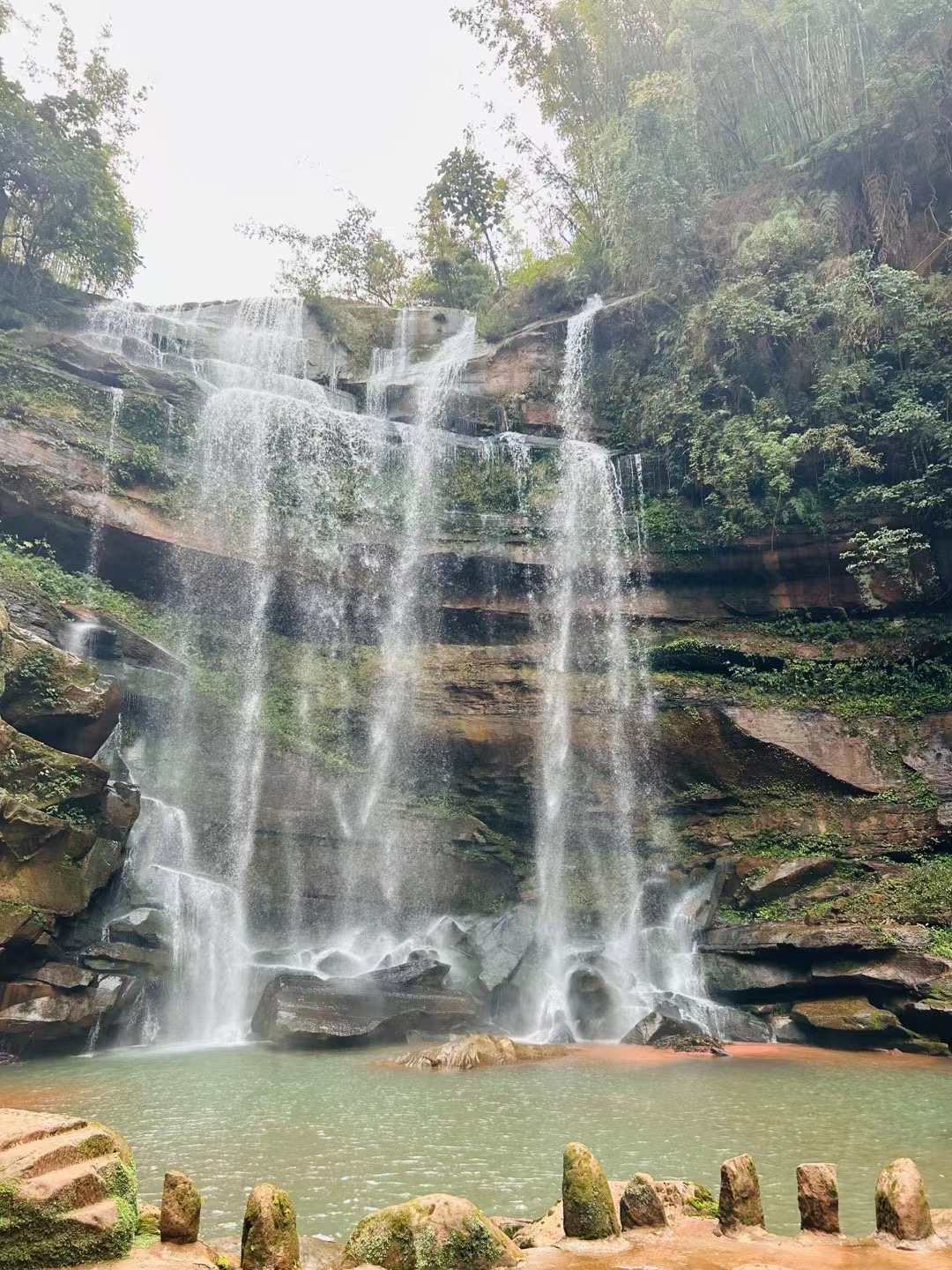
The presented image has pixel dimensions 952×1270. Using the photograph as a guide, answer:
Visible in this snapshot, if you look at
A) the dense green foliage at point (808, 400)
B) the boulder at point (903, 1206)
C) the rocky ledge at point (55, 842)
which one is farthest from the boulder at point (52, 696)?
the dense green foliage at point (808, 400)

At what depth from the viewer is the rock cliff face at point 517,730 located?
13.1 meters

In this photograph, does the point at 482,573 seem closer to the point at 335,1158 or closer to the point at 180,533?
the point at 180,533

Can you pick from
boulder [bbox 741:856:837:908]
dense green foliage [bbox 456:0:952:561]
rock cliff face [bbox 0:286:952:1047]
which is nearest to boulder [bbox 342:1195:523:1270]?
rock cliff face [bbox 0:286:952:1047]

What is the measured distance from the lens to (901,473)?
18.4m

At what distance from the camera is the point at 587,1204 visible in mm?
4551

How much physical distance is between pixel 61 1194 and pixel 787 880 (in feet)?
44.9

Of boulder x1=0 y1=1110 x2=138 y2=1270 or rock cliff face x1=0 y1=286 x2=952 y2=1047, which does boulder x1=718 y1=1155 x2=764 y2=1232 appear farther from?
rock cliff face x1=0 y1=286 x2=952 y2=1047

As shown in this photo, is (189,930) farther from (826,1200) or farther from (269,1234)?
(826,1200)

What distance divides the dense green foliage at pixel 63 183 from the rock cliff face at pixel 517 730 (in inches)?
175

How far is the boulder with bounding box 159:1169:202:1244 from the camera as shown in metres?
4.25

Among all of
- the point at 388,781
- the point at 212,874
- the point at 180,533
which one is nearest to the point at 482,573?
the point at 388,781

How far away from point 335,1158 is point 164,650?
13.2 m

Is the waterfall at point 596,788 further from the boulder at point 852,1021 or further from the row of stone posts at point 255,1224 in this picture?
the row of stone posts at point 255,1224

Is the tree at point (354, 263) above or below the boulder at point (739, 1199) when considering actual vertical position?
above
